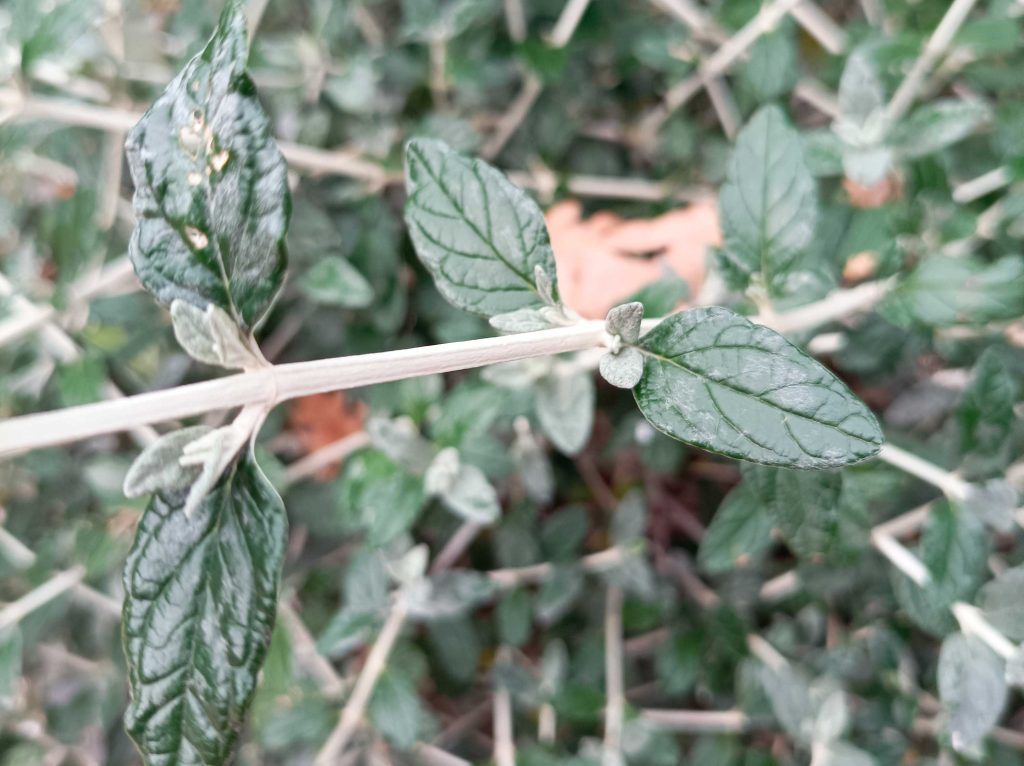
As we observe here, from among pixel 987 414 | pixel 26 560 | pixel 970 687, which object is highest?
pixel 987 414

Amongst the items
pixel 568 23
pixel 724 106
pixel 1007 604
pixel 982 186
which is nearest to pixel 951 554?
pixel 1007 604

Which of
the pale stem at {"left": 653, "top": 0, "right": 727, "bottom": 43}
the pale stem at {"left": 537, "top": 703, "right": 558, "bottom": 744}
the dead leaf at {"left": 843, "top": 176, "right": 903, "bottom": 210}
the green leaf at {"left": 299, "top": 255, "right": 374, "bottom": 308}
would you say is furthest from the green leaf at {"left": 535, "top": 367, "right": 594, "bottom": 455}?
the dead leaf at {"left": 843, "top": 176, "right": 903, "bottom": 210}

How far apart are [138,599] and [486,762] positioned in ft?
3.88

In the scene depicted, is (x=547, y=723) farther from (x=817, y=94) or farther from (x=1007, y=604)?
(x=817, y=94)

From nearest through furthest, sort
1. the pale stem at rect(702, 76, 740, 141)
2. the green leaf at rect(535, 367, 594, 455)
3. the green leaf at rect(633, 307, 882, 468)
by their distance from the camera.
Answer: the green leaf at rect(633, 307, 882, 468) → the green leaf at rect(535, 367, 594, 455) → the pale stem at rect(702, 76, 740, 141)

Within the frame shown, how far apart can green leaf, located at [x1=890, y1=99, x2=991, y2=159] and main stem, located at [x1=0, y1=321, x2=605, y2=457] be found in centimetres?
82

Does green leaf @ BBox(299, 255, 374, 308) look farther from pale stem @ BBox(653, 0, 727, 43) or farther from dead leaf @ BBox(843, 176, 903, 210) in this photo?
dead leaf @ BBox(843, 176, 903, 210)

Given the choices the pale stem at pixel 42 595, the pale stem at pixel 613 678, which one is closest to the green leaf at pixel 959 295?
the pale stem at pixel 613 678

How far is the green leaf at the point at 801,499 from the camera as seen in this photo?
0.91 meters

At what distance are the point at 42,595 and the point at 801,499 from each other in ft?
4.51

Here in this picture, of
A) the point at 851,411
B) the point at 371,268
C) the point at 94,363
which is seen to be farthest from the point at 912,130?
the point at 94,363

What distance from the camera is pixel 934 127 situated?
114cm

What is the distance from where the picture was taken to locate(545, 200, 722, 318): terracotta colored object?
5.13ft

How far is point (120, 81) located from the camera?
4.78ft
